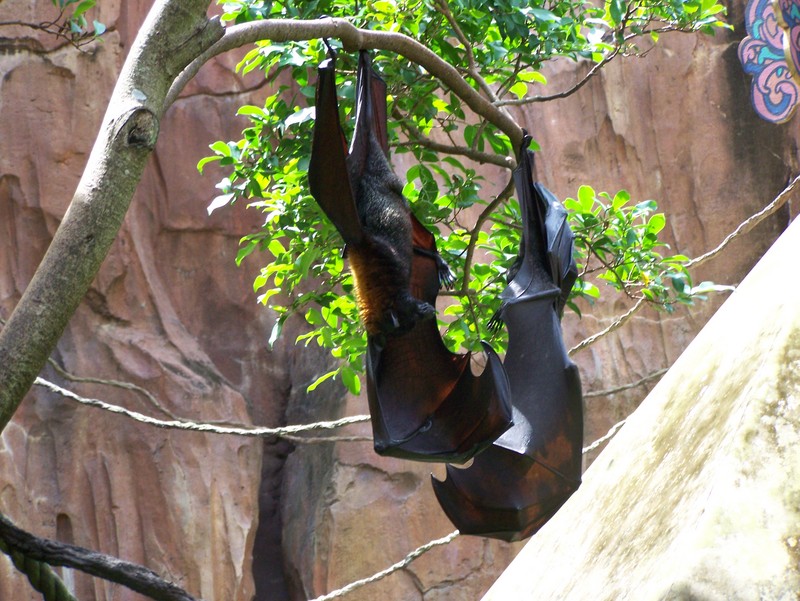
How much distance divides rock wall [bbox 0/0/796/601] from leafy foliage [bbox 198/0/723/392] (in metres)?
3.21

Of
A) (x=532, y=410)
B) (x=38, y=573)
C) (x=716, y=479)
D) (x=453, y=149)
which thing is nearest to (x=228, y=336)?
(x=453, y=149)

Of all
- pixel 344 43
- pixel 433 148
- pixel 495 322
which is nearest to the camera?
pixel 344 43

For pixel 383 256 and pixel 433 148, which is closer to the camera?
pixel 383 256

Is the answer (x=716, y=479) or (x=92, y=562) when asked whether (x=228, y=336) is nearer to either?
(x=92, y=562)

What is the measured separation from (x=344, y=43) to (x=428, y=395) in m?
0.91

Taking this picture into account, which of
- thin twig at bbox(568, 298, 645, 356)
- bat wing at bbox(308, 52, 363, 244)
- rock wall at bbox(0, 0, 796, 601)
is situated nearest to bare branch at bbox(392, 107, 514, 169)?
bat wing at bbox(308, 52, 363, 244)

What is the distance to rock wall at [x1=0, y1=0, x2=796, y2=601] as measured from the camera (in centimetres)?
637

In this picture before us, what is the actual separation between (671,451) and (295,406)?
18.7ft

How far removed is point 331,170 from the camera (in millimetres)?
2244

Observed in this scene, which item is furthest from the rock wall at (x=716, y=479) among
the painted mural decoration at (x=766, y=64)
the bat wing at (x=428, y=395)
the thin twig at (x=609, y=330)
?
the painted mural decoration at (x=766, y=64)

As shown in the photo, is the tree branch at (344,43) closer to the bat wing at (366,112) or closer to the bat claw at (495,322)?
the bat wing at (366,112)

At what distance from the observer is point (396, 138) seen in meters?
3.35

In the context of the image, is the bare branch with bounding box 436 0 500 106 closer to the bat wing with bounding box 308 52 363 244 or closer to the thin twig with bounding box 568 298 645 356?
the bat wing with bounding box 308 52 363 244

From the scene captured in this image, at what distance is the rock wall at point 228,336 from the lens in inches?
251
